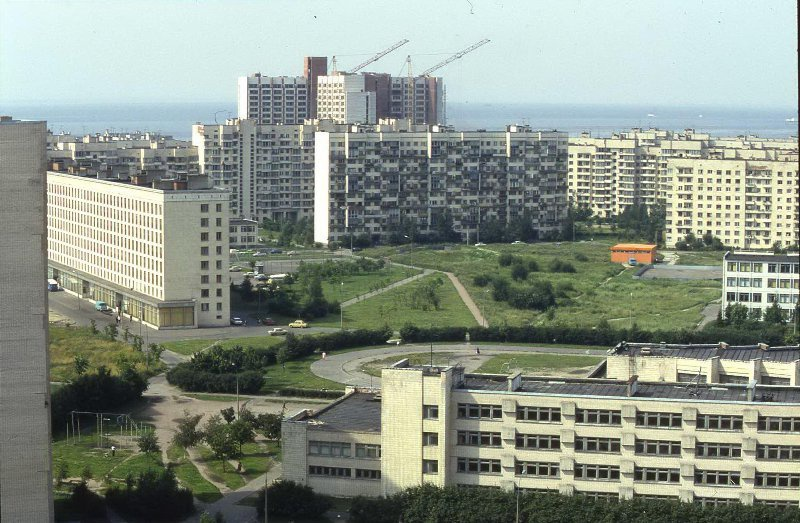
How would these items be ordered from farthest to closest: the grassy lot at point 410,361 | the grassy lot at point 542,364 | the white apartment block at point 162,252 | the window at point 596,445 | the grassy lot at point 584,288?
the grassy lot at point 584,288
the white apartment block at point 162,252
the grassy lot at point 410,361
the grassy lot at point 542,364
the window at point 596,445

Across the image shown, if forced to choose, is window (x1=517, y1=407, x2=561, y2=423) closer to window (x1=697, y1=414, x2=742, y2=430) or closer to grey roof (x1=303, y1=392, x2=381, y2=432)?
window (x1=697, y1=414, x2=742, y2=430)

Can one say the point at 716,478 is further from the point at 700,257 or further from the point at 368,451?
the point at 700,257

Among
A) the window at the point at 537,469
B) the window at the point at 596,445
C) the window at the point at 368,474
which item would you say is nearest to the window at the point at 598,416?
the window at the point at 596,445

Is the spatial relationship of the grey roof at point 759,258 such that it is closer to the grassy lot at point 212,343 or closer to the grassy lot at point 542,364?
the grassy lot at point 542,364

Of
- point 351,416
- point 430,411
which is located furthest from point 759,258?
point 430,411

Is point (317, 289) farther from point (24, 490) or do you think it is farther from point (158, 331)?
point (24, 490)

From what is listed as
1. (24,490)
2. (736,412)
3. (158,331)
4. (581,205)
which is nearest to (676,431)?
(736,412)

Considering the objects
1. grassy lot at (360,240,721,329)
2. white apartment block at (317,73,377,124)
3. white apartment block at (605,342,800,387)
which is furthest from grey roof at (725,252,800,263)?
white apartment block at (317,73,377,124)
